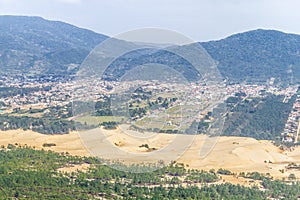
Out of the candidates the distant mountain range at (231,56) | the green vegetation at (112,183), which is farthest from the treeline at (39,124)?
the distant mountain range at (231,56)

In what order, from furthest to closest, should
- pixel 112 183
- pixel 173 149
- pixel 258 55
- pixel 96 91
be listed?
pixel 258 55 → pixel 96 91 → pixel 173 149 → pixel 112 183

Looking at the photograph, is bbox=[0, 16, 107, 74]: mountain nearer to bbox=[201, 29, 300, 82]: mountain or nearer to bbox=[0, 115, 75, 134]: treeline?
bbox=[201, 29, 300, 82]: mountain

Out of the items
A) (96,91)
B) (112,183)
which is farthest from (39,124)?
(112,183)

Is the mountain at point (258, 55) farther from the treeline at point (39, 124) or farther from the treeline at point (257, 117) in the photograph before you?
the treeline at point (39, 124)

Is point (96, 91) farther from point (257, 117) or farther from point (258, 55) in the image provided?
point (258, 55)

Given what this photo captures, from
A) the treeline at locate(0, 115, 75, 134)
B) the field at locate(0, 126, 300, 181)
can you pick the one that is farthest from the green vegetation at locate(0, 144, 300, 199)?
the treeline at locate(0, 115, 75, 134)

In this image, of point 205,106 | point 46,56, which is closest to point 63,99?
point 205,106

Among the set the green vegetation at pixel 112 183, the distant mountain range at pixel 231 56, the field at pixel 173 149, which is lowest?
the green vegetation at pixel 112 183
